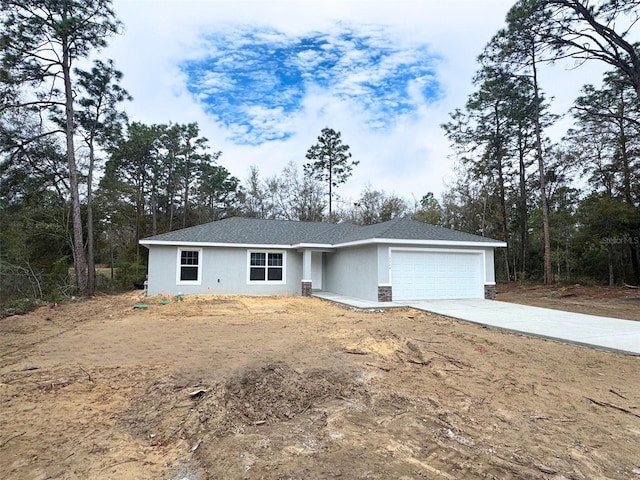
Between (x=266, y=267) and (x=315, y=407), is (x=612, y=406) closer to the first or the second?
(x=315, y=407)

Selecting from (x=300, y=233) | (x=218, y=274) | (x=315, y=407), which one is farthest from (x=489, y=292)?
(x=315, y=407)

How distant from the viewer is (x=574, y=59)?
1597 cm

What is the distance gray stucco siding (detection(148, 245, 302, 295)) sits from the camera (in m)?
15.0

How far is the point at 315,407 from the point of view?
395cm

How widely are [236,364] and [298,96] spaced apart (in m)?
14.8

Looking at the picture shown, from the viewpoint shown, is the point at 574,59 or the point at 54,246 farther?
the point at 54,246

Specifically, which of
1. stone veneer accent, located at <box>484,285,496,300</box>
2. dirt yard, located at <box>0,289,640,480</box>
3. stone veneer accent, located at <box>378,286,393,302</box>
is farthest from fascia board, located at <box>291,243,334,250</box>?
dirt yard, located at <box>0,289,640,480</box>

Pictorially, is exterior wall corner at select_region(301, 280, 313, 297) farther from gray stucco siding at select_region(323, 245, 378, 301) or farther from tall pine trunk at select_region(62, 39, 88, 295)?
tall pine trunk at select_region(62, 39, 88, 295)

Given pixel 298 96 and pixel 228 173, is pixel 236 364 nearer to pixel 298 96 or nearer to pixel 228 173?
pixel 298 96

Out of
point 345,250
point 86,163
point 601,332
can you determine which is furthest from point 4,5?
point 601,332

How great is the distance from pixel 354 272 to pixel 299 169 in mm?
18550

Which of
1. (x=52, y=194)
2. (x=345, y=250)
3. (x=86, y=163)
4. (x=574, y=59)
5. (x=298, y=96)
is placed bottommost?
(x=345, y=250)

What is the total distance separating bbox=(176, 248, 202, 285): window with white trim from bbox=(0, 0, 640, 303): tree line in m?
5.03

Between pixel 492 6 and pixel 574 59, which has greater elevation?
pixel 492 6
